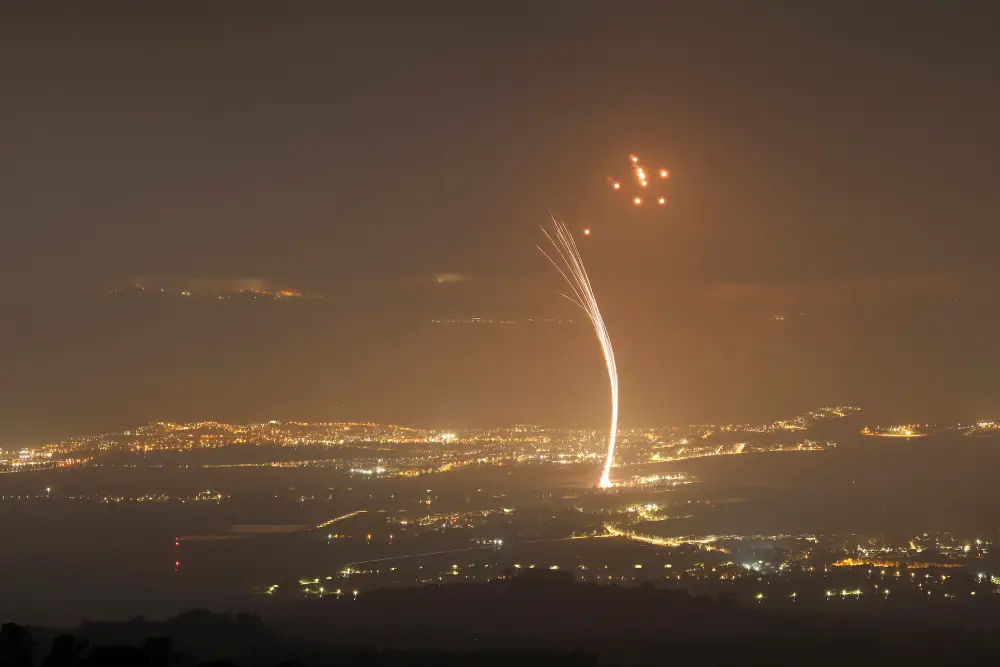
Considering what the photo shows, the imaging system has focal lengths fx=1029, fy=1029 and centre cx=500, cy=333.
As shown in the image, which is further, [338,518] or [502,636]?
[338,518]

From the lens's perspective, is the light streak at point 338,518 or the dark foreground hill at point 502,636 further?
the light streak at point 338,518

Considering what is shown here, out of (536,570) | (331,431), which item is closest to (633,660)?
(536,570)

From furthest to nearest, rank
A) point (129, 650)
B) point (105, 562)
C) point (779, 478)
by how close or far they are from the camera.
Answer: point (779, 478)
point (105, 562)
point (129, 650)

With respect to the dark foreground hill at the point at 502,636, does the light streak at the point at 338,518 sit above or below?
above

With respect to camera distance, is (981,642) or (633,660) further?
(981,642)

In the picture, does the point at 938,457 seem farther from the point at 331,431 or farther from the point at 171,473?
the point at 171,473

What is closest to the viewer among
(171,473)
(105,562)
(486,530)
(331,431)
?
(105,562)

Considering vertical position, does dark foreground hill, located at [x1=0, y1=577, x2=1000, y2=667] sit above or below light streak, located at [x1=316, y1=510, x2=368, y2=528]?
below

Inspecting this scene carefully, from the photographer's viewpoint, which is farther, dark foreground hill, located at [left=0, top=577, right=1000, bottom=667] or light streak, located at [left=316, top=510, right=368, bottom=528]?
light streak, located at [left=316, top=510, right=368, bottom=528]
